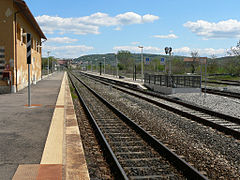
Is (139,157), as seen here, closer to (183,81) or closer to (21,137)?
(21,137)

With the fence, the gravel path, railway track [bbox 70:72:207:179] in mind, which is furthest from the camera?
the fence

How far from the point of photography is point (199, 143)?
7656 millimetres

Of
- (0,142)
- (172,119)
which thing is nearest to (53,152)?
(0,142)

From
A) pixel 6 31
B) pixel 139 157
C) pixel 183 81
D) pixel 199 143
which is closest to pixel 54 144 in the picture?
pixel 139 157

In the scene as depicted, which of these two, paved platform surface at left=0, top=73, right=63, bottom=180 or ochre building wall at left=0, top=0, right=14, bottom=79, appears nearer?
paved platform surface at left=0, top=73, right=63, bottom=180

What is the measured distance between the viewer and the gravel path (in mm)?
5688

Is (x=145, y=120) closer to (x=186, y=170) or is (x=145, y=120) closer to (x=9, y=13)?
(x=186, y=170)

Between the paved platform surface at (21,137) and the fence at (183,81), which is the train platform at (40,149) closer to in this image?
the paved platform surface at (21,137)

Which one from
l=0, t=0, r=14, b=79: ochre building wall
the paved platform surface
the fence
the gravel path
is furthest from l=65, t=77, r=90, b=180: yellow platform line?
the fence

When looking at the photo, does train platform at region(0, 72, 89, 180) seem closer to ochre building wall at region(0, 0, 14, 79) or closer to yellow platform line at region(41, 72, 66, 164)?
yellow platform line at region(41, 72, 66, 164)

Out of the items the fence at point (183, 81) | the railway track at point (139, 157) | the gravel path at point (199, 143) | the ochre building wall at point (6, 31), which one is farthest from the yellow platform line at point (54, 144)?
the fence at point (183, 81)

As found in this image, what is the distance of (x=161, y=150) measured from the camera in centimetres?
680

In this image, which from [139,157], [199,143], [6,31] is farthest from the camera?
[6,31]

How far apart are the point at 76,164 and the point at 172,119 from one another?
6.53 metres
